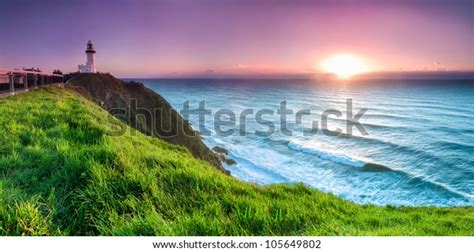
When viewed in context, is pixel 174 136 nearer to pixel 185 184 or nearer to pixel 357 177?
pixel 357 177


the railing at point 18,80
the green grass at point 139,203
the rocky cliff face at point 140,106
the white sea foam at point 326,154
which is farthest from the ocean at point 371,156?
the green grass at point 139,203

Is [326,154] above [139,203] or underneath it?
underneath

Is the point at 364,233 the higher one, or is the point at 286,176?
the point at 364,233

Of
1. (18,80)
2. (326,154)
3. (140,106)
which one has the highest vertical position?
(18,80)

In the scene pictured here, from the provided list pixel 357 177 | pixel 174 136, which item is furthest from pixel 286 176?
pixel 174 136

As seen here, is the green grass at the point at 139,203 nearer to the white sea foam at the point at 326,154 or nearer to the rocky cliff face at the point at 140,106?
the rocky cliff face at the point at 140,106

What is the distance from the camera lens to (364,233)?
2.40 m

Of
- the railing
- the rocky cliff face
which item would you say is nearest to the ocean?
the rocky cliff face

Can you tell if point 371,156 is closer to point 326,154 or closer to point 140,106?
point 326,154

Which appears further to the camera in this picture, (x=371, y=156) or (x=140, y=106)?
(x=140, y=106)

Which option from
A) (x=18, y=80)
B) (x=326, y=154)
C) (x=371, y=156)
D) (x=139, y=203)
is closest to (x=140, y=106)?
(x=18, y=80)

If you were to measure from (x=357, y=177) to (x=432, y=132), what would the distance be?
41.8 ft

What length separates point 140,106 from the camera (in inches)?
1009

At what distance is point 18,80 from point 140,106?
1155 cm
